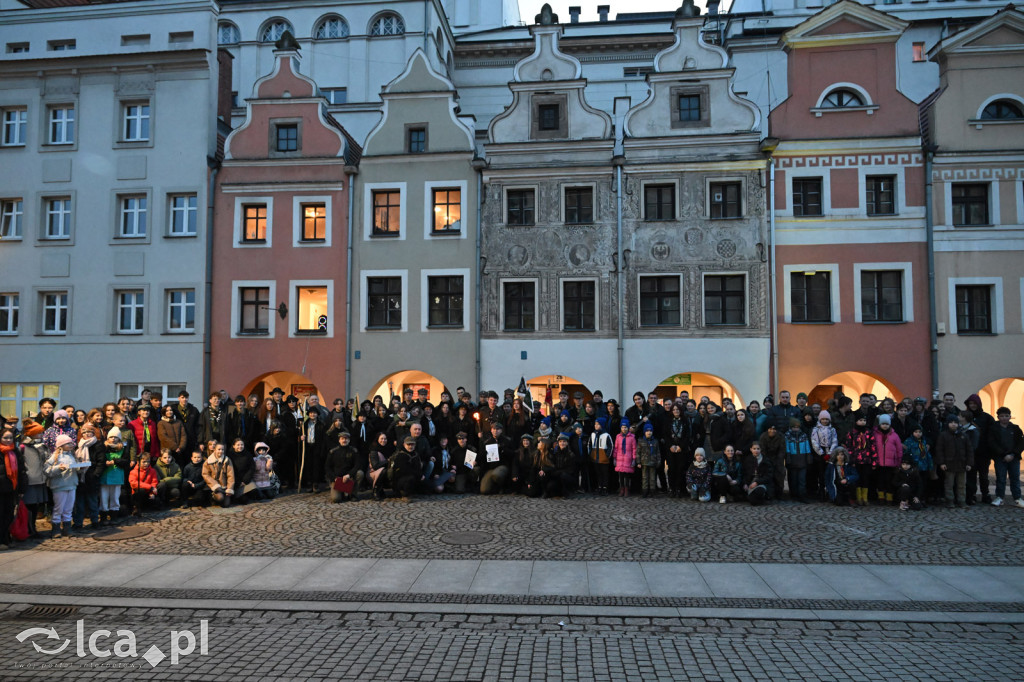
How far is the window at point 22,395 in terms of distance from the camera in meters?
23.7

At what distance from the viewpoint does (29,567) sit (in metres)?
9.49

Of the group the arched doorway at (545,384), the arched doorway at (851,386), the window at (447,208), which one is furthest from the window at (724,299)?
the window at (447,208)

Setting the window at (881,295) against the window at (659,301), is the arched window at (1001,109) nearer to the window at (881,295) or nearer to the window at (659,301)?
the window at (881,295)

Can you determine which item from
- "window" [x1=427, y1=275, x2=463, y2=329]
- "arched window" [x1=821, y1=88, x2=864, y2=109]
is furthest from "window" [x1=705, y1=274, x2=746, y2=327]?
"window" [x1=427, y1=275, x2=463, y2=329]

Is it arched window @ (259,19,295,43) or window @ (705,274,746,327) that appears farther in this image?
arched window @ (259,19,295,43)

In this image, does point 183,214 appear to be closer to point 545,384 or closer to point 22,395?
point 22,395

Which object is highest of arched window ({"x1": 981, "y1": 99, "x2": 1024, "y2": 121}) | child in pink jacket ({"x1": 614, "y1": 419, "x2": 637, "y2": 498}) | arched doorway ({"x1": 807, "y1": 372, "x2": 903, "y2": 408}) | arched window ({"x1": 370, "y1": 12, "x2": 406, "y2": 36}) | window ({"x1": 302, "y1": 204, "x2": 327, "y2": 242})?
arched window ({"x1": 370, "y1": 12, "x2": 406, "y2": 36})

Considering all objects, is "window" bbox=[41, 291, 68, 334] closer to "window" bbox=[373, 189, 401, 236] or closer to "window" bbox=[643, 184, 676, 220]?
"window" bbox=[373, 189, 401, 236]

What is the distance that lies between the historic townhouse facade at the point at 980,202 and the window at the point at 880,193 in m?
1.20

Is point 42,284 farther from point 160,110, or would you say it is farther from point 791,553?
point 791,553

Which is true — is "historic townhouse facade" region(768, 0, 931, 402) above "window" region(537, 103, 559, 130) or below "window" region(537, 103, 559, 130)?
below

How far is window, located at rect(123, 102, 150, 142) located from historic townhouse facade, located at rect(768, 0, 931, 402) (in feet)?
68.7

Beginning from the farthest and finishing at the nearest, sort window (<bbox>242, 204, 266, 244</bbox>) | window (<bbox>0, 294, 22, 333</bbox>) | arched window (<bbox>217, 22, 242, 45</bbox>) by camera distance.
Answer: arched window (<bbox>217, 22, 242, 45</bbox>)
window (<bbox>0, 294, 22, 333</bbox>)
window (<bbox>242, 204, 266, 244</bbox>)

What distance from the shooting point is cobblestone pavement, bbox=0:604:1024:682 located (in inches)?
240
